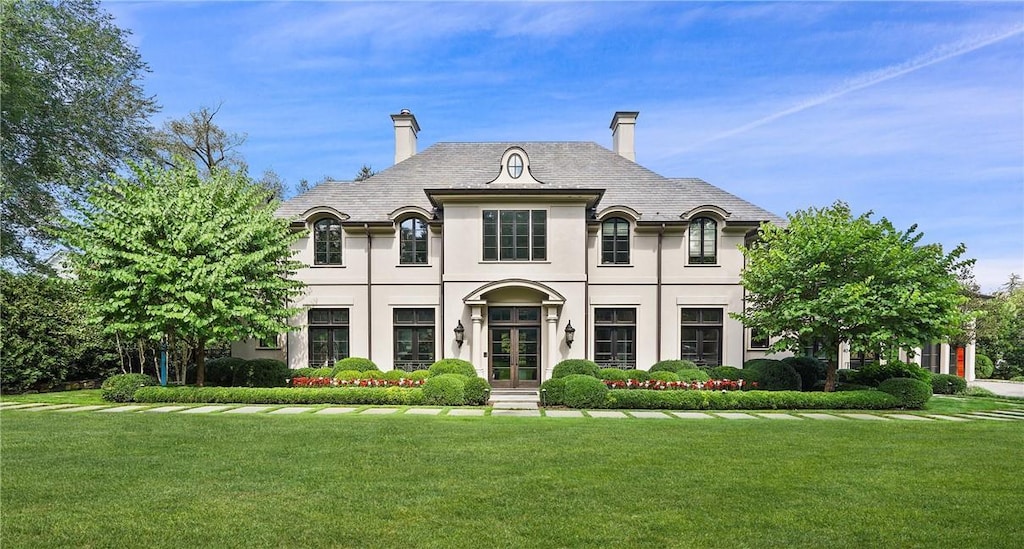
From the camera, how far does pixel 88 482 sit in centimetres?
612

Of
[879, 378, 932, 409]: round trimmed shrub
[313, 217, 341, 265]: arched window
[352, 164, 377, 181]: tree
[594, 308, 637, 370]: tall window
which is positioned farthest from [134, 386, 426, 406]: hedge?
[352, 164, 377, 181]: tree

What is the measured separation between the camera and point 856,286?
14680 millimetres

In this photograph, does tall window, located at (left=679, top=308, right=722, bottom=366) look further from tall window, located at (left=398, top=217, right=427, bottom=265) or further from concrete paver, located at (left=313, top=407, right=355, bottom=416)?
concrete paver, located at (left=313, top=407, right=355, bottom=416)

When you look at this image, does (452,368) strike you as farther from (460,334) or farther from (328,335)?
(328,335)

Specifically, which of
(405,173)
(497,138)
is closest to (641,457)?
(405,173)

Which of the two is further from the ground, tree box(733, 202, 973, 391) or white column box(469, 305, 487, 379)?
tree box(733, 202, 973, 391)

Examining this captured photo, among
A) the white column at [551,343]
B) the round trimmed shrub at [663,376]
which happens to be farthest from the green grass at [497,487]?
the white column at [551,343]


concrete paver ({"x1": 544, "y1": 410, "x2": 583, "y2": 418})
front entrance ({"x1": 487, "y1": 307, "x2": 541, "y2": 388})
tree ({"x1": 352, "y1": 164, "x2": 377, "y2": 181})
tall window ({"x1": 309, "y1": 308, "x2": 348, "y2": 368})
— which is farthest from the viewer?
tree ({"x1": 352, "y1": 164, "x2": 377, "y2": 181})

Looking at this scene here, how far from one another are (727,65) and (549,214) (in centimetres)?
722

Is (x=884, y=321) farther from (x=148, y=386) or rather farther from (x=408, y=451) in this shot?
(x=148, y=386)

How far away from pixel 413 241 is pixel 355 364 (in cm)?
430

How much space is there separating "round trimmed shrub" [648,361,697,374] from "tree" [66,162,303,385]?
430 inches

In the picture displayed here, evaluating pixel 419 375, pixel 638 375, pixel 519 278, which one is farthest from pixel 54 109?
pixel 638 375

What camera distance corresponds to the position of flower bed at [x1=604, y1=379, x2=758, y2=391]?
620 inches
